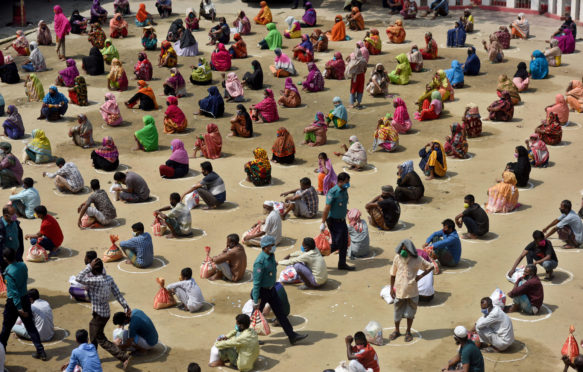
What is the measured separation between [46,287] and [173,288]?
257 centimetres

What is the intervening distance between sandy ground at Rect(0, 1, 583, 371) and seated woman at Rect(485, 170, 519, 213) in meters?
0.40

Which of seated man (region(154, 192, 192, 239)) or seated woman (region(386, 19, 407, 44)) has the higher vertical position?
seated woman (region(386, 19, 407, 44))

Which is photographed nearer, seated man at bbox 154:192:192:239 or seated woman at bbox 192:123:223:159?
seated man at bbox 154:192:192:239

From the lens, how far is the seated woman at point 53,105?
83.0 feet

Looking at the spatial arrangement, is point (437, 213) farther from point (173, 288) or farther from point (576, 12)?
point (576, 12)

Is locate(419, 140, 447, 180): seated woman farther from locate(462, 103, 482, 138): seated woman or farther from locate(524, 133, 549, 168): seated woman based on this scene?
locate(462, 103, 482, 138): seated woman

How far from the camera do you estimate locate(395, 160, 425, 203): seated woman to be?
1961 cm

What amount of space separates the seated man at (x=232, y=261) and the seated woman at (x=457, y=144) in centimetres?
802

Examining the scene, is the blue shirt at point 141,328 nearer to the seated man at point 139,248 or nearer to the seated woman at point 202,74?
the seated man at point 139,248

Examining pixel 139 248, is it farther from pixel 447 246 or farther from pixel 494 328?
pixel 494 328

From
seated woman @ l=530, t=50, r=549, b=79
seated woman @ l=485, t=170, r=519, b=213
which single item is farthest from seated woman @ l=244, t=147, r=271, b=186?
seated woman @ l=530, t=50, r=549, b=79

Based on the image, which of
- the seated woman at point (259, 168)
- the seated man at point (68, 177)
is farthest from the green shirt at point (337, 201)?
the seated man at point (68, 177)

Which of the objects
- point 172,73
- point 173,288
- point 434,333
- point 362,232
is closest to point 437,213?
point 362,232

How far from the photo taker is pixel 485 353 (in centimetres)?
1362
